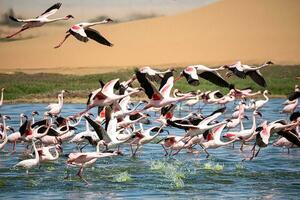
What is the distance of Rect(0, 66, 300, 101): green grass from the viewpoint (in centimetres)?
2723

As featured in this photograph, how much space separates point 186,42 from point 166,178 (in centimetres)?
4779

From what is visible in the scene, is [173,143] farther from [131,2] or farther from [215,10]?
[215,10]

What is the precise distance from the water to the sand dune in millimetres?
32336

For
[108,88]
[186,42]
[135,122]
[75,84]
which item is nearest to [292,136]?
[135,122]

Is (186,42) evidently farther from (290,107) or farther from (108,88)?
(108,88)

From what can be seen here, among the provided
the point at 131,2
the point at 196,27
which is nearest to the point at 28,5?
the point at 131,2

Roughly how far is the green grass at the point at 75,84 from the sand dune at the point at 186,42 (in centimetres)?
1392

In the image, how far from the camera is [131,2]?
59.8m

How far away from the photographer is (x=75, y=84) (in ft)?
96.5

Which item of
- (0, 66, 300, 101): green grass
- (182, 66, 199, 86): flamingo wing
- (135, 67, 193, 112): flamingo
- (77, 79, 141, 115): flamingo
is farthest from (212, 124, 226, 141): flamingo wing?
(0, 66, 300, 101): green grass

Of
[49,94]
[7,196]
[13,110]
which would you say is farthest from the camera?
[49,94]

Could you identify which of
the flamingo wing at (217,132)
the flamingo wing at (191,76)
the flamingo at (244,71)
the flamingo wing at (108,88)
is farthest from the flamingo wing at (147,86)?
the flamingo wing at (217,132)

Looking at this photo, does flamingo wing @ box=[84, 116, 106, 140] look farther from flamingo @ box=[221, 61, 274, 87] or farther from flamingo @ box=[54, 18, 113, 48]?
flamingo @ box=[221, 61, 274, 87]

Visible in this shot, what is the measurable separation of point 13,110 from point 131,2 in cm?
3612
